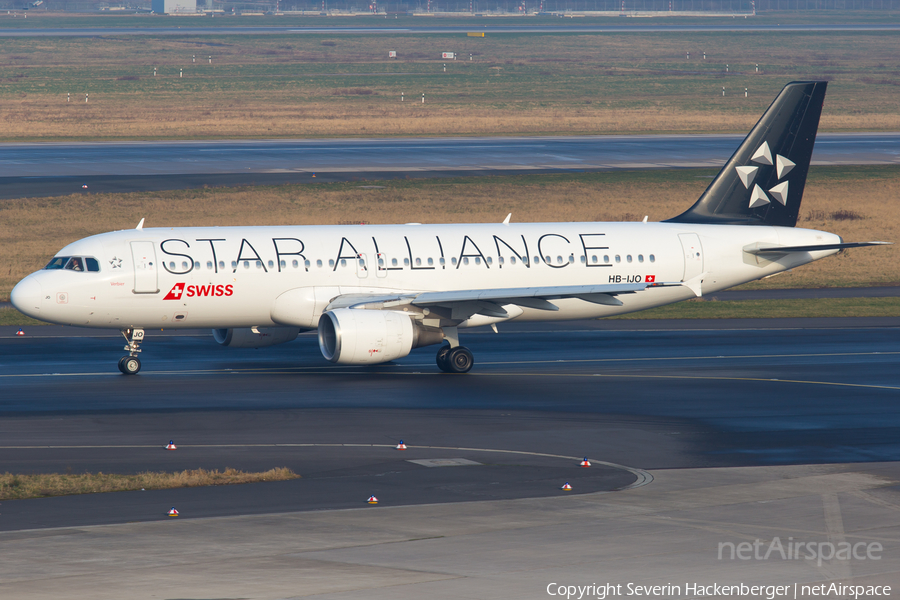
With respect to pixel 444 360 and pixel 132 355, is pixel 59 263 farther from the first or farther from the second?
pixel 444 360

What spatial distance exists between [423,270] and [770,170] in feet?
46.9

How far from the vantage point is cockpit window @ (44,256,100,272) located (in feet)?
121

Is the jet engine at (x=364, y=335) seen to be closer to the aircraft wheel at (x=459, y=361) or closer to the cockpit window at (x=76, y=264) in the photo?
the aircraft wheel at (x=459, y=361)

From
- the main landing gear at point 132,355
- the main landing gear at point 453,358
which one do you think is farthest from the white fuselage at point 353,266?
the main landing gear at point 453,358

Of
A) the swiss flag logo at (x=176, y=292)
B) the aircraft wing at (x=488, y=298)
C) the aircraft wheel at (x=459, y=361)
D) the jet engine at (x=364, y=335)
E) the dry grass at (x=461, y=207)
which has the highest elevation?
the dry grass at (x=461, y=207)

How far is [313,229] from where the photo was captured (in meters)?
39.6

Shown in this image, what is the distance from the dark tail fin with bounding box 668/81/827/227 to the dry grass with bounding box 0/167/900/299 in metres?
15.2

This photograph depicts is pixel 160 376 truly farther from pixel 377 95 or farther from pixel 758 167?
pixel 377 95

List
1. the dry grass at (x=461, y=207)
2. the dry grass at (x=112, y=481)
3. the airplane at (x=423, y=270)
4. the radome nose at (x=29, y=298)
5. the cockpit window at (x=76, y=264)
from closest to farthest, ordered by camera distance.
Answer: the dry grass at (x=112, y=481), the radome nose at (x=29, y=298), the airplane at (x=423, y=270), the cockpit window at (x=76, y=264), the dry grass at (x=461, y=207)

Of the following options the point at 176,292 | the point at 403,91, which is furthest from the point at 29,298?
the point at 403,91

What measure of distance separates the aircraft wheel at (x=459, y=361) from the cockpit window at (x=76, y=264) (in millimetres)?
11478

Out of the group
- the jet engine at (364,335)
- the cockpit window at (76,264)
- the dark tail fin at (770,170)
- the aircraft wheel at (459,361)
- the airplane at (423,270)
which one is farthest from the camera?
the dark tail fin at (770,170)

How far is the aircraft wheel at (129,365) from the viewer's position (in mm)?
37031

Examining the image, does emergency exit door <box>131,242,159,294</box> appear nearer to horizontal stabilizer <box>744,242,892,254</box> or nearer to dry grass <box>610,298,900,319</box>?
horizontal stabilizer <box>744,242,892,254</box>
